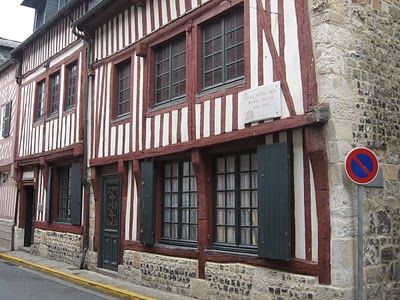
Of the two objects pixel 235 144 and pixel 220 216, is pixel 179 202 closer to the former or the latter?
pixel 220 216

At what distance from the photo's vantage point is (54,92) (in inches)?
537

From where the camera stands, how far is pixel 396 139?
22.1 ft

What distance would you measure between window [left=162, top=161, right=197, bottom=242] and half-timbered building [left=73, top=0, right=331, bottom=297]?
0.03m

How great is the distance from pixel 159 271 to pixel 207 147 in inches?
97.7

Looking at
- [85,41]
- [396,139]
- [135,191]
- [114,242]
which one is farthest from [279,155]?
[85,41]

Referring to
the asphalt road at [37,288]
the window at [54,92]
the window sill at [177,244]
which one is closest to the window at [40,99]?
the window at [54,92]

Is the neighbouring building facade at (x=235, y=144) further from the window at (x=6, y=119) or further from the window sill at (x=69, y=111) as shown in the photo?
the window at (x=6, y=119)

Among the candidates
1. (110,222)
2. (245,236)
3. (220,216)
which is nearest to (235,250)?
(245,236)

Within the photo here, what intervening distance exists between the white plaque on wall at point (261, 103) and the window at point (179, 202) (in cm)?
187

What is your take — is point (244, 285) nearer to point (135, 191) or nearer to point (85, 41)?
point (135, 191)

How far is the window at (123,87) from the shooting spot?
33.7ft

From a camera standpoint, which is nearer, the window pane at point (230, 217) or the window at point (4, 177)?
the window pane at point (230, 217)

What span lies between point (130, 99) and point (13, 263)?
6.03 m

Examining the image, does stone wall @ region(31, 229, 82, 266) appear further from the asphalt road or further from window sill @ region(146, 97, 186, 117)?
window sill @ region(146, 97, 186, 117)
